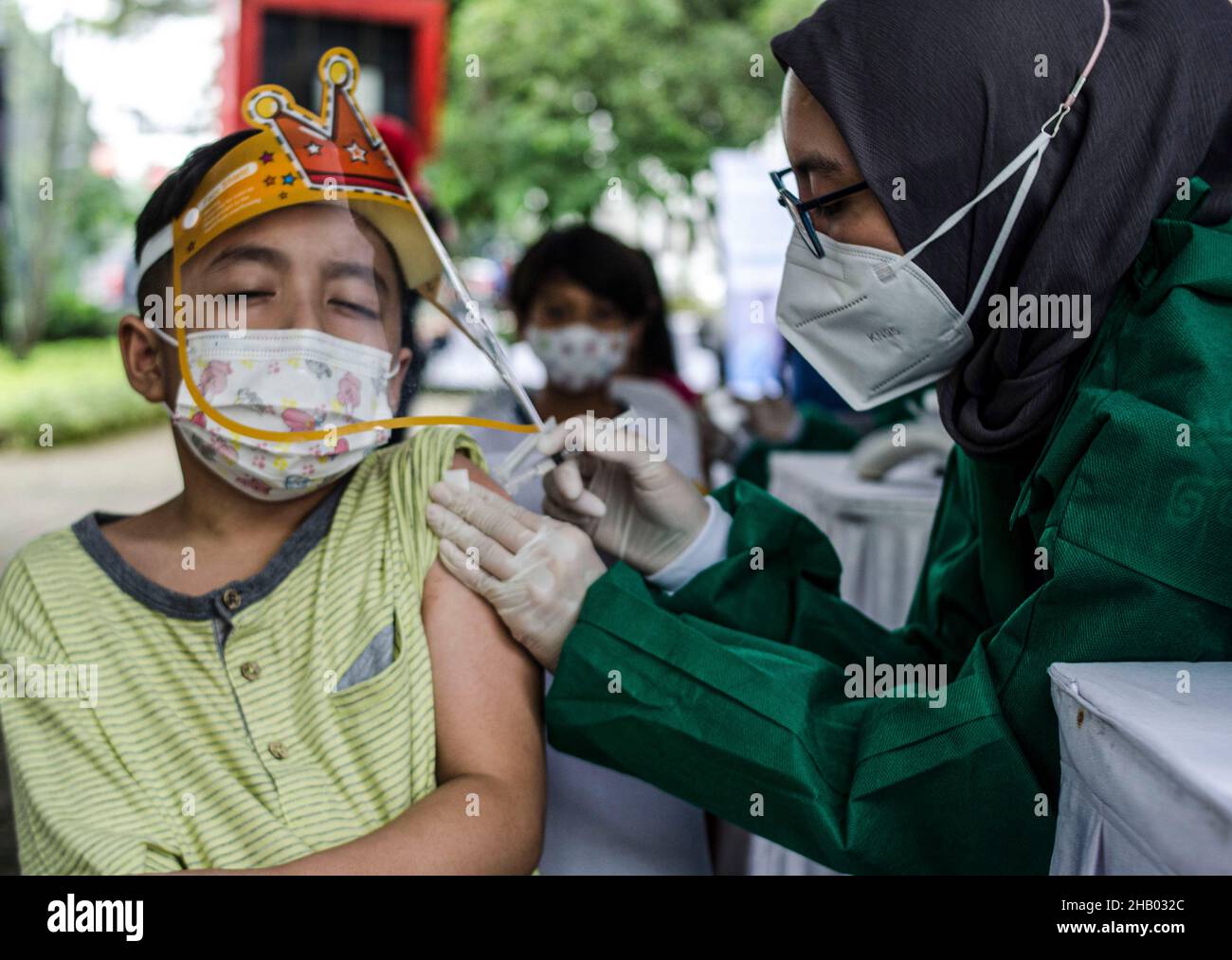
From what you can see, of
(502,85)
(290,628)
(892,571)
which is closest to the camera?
(290,628)

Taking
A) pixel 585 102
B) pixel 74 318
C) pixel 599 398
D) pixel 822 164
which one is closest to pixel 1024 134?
pixel 822 164

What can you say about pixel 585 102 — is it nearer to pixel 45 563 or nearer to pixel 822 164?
pixel 822 164

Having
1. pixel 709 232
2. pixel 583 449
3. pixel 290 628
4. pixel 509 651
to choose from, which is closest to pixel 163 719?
pixel 290 628

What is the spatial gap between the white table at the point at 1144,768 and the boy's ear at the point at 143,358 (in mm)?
1151

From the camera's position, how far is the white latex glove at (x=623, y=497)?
161cm

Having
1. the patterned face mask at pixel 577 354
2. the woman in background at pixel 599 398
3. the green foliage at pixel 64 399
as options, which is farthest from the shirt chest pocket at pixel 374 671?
the green foliage at pixel 64 399

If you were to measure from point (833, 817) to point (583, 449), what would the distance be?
1.90 feet

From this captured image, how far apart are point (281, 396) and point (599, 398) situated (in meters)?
2.09

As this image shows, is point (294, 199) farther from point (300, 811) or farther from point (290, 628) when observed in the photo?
point (300, 811)

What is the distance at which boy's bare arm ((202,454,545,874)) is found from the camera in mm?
1328

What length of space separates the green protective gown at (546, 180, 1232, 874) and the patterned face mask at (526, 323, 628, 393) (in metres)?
1.75

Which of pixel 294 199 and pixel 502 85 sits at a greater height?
pixel 502 85

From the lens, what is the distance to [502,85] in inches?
402

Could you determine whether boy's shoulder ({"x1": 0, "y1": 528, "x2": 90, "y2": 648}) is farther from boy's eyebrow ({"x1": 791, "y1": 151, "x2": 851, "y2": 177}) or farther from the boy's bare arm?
boy's eyebrow ({"x1": 791, "y1": 151, "x2": 851, "y2": 177})
